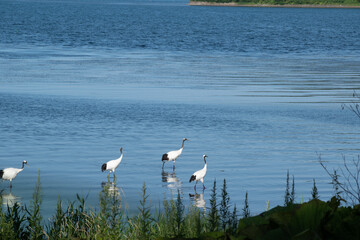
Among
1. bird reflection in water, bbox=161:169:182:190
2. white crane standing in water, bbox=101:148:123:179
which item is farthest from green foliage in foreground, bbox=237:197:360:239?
white crane standing in water, bbox=101:148:123:179

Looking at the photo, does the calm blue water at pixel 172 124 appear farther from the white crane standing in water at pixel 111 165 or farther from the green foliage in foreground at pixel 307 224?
the green foliage in foreground at pixel 307 224

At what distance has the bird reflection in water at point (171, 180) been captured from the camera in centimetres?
1327

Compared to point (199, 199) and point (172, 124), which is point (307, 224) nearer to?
point (199, 199)

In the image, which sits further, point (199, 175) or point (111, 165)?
point (111, 165)

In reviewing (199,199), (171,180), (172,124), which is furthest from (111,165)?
(172,124)

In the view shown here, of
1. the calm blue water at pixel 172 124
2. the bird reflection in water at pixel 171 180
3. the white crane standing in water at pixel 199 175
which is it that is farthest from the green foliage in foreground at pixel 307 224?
the bird reflection in water at pixel 171 180

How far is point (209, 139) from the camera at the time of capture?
17453 mm

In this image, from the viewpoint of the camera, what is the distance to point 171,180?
13820mm

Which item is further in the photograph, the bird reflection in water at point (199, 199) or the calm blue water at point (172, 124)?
the calm blue water at point (172, 124)

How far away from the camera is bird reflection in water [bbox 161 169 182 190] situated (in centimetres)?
1327

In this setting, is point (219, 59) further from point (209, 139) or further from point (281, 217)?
point (281, 217)

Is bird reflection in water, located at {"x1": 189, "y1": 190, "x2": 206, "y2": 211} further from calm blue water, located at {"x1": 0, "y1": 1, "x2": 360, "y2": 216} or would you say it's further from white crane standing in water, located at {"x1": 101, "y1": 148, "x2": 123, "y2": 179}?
white crane standing in water, located at {"x1": 101, "y1": 148, "x2": 123, "y2": 179}

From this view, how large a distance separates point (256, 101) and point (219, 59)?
70.0ft

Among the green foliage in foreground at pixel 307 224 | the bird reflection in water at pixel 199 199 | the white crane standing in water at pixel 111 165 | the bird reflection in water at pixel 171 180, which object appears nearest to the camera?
the green foliage in foreground at pixel 307 224
